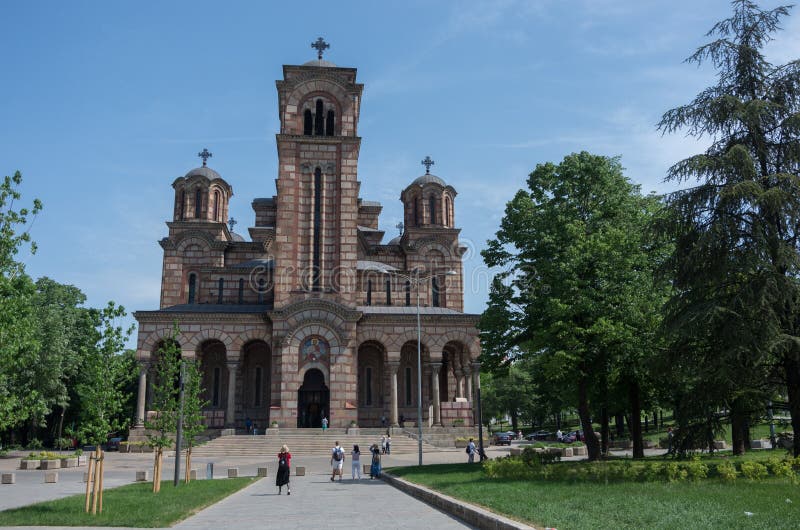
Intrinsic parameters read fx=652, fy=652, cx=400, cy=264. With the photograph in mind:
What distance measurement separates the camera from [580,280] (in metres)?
22.4

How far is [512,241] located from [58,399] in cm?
3346

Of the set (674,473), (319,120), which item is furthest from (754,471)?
(319,120)

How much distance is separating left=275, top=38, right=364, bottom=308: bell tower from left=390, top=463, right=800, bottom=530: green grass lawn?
28.1 m

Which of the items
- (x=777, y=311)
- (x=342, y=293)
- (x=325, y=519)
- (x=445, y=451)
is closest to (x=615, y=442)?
(x=445, y=451)

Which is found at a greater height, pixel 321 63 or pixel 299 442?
pixel 321 63

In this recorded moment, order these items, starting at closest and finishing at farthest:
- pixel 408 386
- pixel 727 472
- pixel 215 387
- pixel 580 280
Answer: pixel 727 472 → pixel 580 280 → pixel 215 387 → pixel 408 386

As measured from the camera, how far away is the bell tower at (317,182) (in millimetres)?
43719

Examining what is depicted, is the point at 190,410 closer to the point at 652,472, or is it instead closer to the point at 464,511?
the point at 464,511

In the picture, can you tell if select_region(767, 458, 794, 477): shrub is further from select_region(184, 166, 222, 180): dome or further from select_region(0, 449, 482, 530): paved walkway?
select_region(184, 166, 222, 180): dome

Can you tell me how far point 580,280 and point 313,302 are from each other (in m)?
23.7

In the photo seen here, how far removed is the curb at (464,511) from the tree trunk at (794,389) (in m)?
9.39

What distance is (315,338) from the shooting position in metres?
42.9

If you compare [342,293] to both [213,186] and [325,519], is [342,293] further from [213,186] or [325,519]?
[325,519]

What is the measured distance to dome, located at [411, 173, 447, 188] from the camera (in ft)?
175
